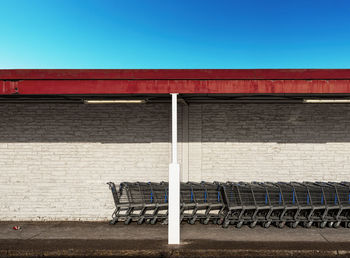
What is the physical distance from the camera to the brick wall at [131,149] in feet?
28.2

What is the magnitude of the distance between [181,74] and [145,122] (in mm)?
2492

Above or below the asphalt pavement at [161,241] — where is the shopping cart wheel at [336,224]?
above

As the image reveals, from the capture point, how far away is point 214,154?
28.5ft

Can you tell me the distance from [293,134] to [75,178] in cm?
573

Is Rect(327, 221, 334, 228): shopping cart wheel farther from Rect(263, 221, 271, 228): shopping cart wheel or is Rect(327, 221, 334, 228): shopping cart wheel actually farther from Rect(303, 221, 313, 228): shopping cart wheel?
Rect(263, 221, 271, 228): shopping cart wheel

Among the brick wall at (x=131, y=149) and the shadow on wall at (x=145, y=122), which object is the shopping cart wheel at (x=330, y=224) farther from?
the shadow on wall at (x=145, y=122)

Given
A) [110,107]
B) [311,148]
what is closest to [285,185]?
[311,148]

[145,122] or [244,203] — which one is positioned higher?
[145,122]

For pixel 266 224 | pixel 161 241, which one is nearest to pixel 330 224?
pixel 266 224

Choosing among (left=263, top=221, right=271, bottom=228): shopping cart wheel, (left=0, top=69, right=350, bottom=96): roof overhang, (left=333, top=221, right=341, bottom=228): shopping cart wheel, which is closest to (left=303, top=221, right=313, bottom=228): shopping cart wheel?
(left=333, top=221, right=341, bottom=228): shopping cart wheel

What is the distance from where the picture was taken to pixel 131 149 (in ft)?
28.5

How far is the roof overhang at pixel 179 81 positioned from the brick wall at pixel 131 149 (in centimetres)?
214

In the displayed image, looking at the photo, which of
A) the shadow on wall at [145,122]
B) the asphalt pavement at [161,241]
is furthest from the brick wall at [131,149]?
the asphalt pavement at [161,241]

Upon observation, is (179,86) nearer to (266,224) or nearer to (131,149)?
(131,149)
